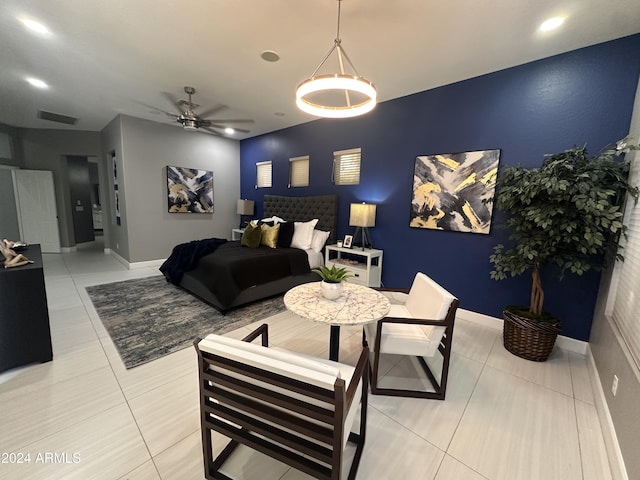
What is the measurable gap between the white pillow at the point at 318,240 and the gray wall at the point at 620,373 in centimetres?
326

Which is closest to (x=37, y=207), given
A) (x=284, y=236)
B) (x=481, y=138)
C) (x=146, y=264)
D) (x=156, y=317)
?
(x=146, y=264)

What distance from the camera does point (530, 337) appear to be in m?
2.32

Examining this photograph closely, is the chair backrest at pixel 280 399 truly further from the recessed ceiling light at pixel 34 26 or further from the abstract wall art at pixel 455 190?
the recessed ceiling light at pixel 34 26

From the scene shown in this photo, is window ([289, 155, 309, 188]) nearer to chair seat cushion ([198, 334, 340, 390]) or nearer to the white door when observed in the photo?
chair seat cushion ([198, 334, 340, 390])

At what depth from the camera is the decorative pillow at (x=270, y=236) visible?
4.16 m

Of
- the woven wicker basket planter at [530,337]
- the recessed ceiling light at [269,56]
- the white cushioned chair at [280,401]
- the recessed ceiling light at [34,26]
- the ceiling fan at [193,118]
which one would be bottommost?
the woven wicker basket planter at [530,337]

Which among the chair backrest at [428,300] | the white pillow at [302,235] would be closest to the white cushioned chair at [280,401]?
the chair backrest at [428,300]

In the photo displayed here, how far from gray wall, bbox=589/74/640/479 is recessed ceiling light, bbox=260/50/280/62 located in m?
3.24

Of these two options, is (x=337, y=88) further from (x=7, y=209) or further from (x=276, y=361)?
(x=7, y=209)

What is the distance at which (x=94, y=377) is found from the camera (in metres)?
2.00

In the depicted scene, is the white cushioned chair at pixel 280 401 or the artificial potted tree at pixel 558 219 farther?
the artificial potted tree at pixel 558 219

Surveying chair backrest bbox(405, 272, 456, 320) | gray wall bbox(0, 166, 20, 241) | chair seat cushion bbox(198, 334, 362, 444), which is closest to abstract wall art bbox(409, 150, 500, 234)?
chair backrest bbox(405, 272, 456, 320)

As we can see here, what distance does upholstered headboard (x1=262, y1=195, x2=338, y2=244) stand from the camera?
14.6ft

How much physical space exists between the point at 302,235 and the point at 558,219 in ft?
10.4
